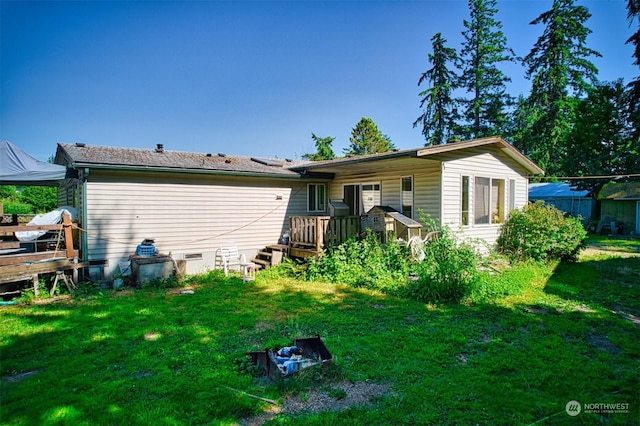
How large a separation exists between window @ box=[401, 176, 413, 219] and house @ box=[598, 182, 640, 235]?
16.0 metres

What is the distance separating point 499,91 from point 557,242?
66.8 feet

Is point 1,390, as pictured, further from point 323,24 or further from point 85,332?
point 323,24

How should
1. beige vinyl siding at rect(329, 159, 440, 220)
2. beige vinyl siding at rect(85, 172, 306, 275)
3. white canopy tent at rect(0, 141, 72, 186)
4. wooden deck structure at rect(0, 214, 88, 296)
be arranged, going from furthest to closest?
beige vinyl siding at rect(329, 159, 440, 220)
beige vinyl siding at rect(85, 172, 306, 275)
white canopy tent at rect(0, 141, 72, 186)
wooden deck structure at rect(0, 214, 88, 296)

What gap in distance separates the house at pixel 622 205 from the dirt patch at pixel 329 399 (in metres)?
22.0

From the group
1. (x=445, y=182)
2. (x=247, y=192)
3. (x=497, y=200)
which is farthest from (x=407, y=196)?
(x=247, y=192)

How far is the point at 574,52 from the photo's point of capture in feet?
78.4

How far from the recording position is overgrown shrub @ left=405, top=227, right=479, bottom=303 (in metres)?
6.36

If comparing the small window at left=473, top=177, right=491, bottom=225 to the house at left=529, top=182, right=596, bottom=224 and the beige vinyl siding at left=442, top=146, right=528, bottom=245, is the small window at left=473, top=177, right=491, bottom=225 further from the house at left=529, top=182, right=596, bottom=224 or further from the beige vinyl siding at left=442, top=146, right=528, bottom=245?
the house at left=529, top=182, right=596, bottom=224

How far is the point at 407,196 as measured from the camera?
10211mm

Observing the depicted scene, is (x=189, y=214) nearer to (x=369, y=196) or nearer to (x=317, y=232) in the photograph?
(x=317, y=232)

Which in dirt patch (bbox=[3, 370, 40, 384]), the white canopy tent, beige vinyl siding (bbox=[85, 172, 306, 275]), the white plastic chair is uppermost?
the white canopy tent

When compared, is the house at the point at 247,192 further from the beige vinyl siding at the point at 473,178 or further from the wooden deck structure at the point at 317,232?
the wooden deck structure at the point at 317,232

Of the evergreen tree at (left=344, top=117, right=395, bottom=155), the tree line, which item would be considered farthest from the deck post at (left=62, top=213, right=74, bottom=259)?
the evergreen tree at (left=344, top=117, right=395, bottom=155)

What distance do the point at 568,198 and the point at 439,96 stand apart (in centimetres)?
1164
